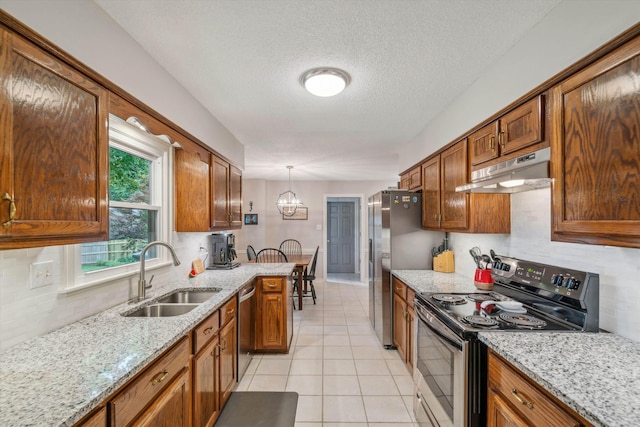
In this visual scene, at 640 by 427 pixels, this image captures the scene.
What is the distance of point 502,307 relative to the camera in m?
1.77

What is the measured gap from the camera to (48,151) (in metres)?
1.07

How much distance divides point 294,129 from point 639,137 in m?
2.67

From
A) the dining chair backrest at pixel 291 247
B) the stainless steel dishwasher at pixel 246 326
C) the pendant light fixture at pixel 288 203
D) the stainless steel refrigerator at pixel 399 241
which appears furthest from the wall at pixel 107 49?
the dining chair backrest at pixel 291 247

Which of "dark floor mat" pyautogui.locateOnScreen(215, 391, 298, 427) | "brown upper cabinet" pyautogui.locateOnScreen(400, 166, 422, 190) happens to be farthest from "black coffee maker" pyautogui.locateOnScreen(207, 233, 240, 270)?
"brown upper cabinet" pyautogui.locateOnScreen(400, 166, 422, 190)

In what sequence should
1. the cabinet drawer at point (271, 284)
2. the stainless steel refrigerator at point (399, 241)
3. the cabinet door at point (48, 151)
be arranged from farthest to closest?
1. the stainless steel refrigerator at point (399, 241)
2. the cabinet drawer at point (271, 284)
3. the cabinet door at point (48, 151)

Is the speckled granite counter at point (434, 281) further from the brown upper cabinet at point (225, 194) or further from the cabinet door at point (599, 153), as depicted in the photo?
the brown upper cabinet at point (225, 194)

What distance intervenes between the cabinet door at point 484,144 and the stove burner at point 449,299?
963 millimetres

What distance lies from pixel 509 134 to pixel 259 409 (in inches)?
101

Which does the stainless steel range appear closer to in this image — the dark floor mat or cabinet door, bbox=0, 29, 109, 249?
the dark floor mat

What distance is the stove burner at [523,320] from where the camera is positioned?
1491 mm

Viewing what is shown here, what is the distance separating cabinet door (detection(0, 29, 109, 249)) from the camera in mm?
935

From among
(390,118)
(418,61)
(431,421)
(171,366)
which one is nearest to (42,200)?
(171,366)

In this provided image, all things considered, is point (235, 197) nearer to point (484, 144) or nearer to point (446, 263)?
point (446, 263)

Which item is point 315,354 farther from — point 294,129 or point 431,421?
point 294,129
